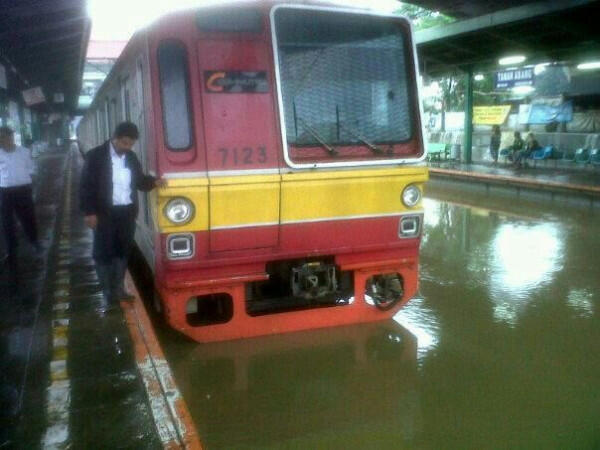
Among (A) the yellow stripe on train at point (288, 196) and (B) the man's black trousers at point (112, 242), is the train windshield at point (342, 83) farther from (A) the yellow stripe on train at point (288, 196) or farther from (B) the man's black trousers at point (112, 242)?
(B) the man's black trousers at point (112, 242)

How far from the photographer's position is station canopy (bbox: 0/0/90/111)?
969 cm

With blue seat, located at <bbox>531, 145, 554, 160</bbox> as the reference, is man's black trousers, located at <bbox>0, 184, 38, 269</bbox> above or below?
above

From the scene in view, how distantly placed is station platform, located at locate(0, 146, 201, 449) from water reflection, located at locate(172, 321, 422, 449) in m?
0.25

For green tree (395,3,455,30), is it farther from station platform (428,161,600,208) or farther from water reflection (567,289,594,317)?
water reflection (567,289,594,317)

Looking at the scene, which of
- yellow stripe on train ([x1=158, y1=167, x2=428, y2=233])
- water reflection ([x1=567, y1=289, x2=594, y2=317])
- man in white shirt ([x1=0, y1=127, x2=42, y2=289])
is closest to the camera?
yellow stripe on train ([x1=158, y1=167, x2=428, y2=233])

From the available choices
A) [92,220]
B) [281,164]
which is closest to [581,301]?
[281,164]

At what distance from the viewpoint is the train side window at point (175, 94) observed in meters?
4.21

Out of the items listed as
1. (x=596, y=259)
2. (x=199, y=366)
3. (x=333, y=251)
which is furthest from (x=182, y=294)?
(x=596, y=259)

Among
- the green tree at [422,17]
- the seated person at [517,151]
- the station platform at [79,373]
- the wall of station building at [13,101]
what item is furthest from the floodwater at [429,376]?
the green tree at [422,17]

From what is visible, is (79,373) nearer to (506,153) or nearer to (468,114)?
(468,114)

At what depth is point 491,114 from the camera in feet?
79.7

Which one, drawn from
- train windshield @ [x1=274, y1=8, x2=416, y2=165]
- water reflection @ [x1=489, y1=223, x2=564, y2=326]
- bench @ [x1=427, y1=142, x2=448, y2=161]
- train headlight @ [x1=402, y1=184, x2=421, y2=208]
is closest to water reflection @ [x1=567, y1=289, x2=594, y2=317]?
water reflection @ [x1=489, y1=223, x2=564, y2=326]

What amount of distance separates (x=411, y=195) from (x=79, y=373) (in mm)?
2848

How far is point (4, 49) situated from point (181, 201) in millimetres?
10735
